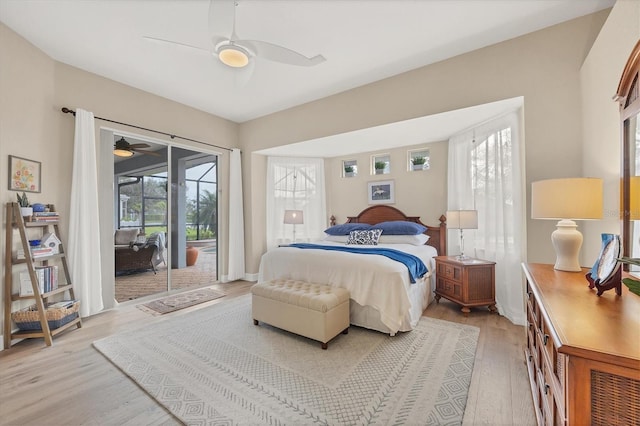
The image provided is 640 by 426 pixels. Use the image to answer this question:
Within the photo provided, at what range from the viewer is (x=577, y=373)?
0.83 meters

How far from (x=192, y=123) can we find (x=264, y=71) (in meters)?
1.91

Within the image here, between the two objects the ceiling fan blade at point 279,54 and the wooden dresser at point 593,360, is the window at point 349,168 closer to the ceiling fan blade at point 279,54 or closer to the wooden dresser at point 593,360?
the ceiling fan blade at point 279,54

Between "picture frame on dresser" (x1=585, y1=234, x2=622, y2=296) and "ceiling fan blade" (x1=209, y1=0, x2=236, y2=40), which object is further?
"ceiling fan blade" (x1=209, y1=0, x2=236, y2=40)

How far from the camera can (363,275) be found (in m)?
2.83

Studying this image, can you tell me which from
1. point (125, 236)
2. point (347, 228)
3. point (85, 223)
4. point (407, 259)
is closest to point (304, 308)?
point (407, 259)

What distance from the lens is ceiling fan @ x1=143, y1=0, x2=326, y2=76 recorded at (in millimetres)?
1882

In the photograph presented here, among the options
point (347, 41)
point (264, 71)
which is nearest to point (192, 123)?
point (264, 71)

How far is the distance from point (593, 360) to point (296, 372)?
6.06 feet

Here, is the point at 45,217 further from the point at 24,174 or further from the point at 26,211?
the point at 24,174

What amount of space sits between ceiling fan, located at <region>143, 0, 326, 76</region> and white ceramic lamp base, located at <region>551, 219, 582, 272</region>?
2.22m

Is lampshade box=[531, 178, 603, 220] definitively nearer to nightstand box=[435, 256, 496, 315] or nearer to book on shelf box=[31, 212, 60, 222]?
nightstand box=[435, 256, 496, 315]

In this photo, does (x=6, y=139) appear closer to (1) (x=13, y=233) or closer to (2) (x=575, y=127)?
(1) (x=13, y=233)

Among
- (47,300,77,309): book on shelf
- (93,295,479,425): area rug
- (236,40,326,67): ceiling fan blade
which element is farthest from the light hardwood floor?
(236,40,326,67): ceiling fan blade

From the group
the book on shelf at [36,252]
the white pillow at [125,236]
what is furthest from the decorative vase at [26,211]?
the white pillow at [125,236]
